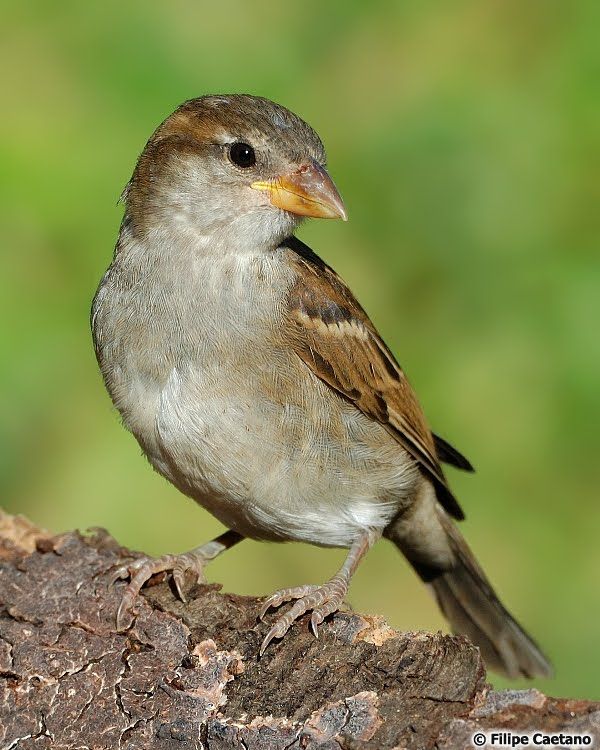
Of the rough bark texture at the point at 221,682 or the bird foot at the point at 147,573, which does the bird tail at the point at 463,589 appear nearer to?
the bird foot at the point at 147,573

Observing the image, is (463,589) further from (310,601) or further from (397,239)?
(397,239)

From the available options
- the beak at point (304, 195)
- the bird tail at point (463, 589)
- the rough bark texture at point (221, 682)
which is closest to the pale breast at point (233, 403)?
the beak at point (304, 195)

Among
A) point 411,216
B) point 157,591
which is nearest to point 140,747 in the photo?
point 157,591

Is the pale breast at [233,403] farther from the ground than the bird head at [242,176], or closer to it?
closer to it

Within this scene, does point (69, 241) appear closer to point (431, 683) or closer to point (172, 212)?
point (172, 212)

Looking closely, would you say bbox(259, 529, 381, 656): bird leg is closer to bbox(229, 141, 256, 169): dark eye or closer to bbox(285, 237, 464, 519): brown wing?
bbox(285, 237, 464, 519): brown wing

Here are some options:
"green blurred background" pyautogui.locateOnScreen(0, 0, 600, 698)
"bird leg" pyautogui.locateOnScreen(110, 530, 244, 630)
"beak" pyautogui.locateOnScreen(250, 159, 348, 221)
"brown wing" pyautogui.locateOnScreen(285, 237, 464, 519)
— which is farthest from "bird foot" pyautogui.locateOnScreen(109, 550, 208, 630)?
"beak" pyautogui.locateOnScreen(250, 159, 348, 221)
